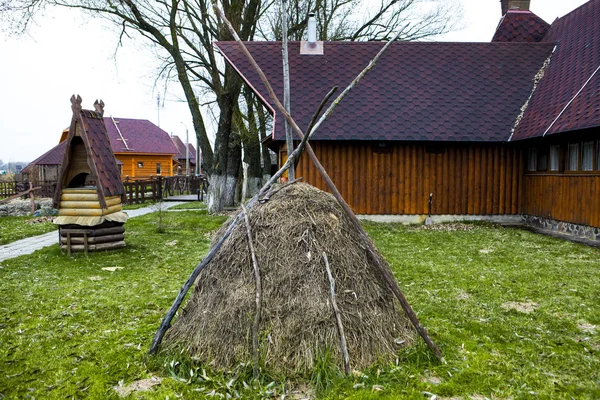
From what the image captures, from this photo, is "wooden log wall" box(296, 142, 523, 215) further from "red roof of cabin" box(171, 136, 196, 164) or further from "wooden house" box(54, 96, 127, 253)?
"red roof of cabin" box(171, 136, 196, 164)

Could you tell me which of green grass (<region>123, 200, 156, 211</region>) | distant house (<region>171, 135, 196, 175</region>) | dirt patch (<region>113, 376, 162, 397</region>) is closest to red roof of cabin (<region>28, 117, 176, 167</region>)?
distant house (<region>171, 135, 196, 175</region>)

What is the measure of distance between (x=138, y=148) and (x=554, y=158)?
34.0 metres

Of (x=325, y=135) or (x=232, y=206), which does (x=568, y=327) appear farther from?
(x=232, y=206)

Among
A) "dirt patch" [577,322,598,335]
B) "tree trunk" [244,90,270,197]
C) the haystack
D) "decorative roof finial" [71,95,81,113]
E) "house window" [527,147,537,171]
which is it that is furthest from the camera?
"tree trunk" [244,90,270,197]

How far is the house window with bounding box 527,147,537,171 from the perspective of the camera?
45.9ft

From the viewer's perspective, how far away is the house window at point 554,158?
41.8ft

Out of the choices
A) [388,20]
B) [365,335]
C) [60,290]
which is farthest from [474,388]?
[388,20]

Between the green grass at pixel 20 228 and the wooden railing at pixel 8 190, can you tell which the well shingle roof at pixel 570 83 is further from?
the wooden railing at pixel 8 190

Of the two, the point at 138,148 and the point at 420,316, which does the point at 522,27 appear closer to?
the point at 420,316

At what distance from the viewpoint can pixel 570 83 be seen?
12.6m

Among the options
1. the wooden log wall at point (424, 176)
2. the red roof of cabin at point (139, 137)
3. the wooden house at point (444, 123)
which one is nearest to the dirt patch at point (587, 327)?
the wooden house at point (444, 123)

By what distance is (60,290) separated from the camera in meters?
7.36

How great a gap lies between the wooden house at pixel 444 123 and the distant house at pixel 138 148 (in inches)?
991

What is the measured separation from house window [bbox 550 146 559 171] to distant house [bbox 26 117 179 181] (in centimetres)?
3041
